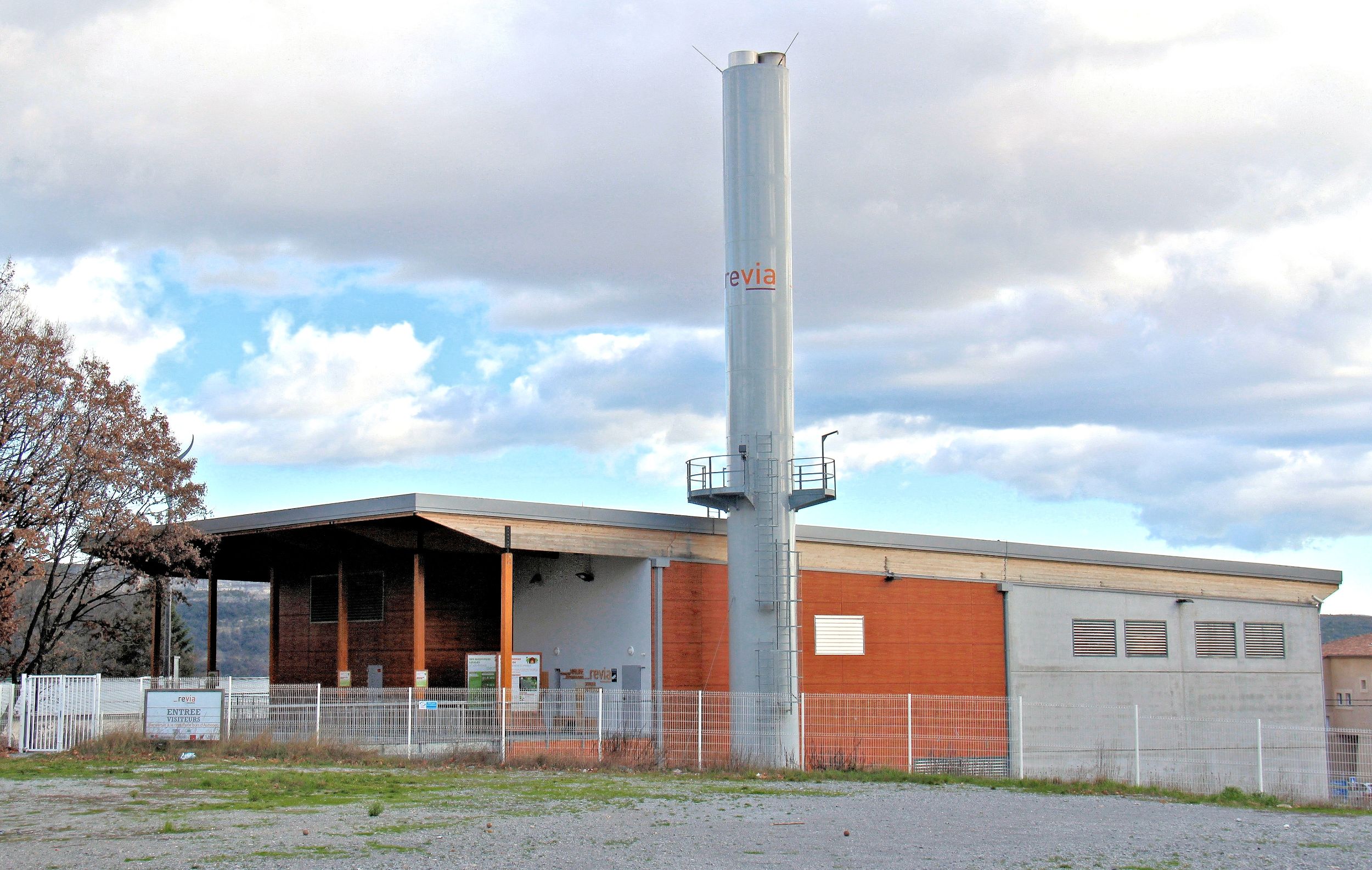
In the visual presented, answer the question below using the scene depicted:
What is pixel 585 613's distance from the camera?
32.1 meters

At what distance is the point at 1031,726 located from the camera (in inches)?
1403

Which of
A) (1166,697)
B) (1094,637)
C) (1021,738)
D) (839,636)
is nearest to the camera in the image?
(1021,738)

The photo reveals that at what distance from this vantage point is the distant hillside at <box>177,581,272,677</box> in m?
136

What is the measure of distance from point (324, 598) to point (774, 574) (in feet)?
49.3

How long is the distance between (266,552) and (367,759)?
15411mm

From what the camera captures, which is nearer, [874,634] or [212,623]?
[874,634]

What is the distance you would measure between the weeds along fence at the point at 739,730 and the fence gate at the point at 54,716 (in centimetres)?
12

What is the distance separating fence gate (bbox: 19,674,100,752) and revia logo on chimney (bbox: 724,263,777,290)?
50.8ft

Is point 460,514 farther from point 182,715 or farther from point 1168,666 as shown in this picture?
point 1168,666

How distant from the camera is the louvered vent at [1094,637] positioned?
38.0 meters

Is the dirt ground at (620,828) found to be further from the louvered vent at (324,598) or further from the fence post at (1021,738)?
the louvered vent at (324,598)

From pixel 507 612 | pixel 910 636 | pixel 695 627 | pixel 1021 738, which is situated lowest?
pixel 1021 738

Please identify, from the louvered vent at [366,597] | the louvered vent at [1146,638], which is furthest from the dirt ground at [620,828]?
the louvered vent at [1146,638]

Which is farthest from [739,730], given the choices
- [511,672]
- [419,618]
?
[419,618]
